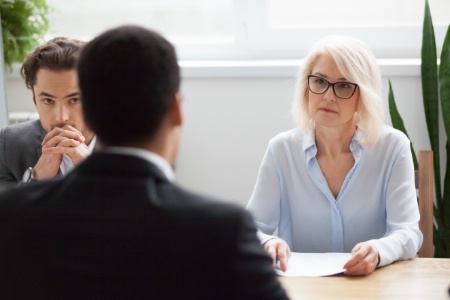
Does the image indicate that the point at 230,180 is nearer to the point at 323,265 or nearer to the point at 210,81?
the point at 210,81

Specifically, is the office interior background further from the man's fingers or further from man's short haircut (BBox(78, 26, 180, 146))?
man's short haircut (BBox(78, 26, 180, 146))

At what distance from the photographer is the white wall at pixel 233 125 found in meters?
3.83

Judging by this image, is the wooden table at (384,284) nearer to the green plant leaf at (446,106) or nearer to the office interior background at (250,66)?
the green plant leaf at (446,106)

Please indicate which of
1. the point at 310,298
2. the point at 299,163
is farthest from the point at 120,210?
the point at 299,163

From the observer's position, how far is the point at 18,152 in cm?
276

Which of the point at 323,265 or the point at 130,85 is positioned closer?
the point at 130,85

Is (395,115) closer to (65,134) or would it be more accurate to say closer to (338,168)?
(338,168)

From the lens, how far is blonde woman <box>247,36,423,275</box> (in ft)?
8.66

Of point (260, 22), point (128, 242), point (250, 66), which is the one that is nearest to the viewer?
point (128, 242)

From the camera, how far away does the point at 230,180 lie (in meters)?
4.00

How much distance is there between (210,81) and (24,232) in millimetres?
2701

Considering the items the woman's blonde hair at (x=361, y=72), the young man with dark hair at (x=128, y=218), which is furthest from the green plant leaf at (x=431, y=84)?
the young man with dark hair at (x=128, y=218)

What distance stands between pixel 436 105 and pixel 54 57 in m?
1.76

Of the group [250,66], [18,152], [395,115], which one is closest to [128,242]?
[18,152]
